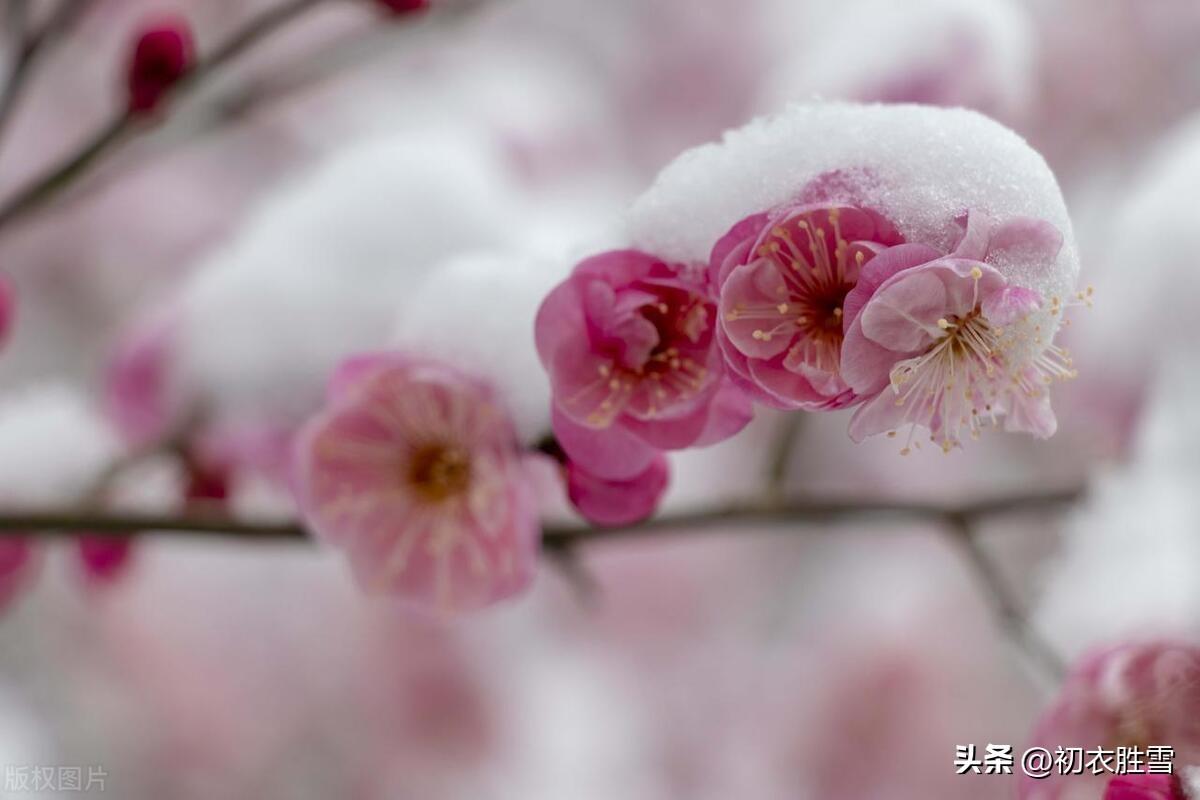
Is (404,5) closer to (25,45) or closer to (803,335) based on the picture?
(25,45)

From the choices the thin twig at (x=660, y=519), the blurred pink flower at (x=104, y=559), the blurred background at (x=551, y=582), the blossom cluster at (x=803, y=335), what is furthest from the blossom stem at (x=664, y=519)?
the blurred background at (x=551, y=582)

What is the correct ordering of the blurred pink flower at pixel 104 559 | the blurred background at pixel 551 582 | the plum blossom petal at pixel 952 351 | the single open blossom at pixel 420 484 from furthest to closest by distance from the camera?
the blurred background at pixel 551 582, the blurred pink flower at pixel 104 559, the single open blossom at pixel 420 484, the plum blossom petal at pixel 952 351

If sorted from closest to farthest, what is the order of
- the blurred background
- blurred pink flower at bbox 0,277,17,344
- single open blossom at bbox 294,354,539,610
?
1. single open blossom at bbox 294,354,539,610
2. blurred pink flower at bbox 0,277,17,344
3. the blurred background

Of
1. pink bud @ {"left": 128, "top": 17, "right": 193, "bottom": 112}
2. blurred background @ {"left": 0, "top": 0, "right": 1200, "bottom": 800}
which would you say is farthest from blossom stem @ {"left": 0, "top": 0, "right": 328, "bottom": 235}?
blurred background @ {"left": 0, "top": 0, "right": 1200, "bottom": 800}

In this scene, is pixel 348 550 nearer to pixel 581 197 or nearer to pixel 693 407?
pixel 693 407

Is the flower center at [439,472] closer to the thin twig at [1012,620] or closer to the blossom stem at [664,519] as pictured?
the blossom stem at [664,519]

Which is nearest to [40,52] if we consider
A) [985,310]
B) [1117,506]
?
[985,310]

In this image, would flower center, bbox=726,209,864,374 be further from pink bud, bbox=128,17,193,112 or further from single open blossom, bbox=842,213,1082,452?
pink bud, bbox=128,17,193,112

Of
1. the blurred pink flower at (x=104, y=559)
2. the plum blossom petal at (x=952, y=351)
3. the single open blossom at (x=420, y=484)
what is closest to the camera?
the plum blossom petal at (x=952, y=351)
